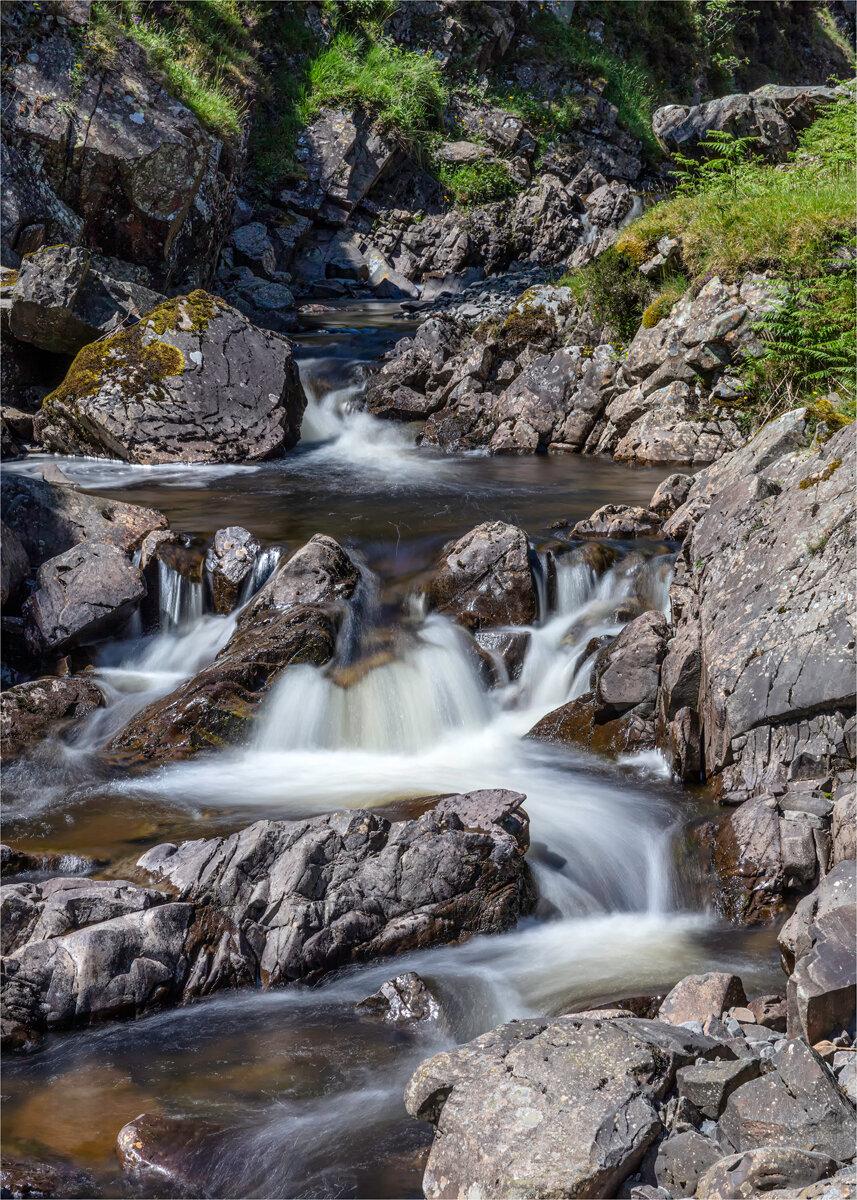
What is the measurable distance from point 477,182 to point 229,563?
17027 mm

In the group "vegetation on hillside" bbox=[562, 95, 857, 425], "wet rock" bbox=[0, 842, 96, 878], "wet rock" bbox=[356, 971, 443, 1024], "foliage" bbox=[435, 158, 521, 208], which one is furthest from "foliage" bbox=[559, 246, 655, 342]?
"foliage" bbox=[435, 158, 521, 208]

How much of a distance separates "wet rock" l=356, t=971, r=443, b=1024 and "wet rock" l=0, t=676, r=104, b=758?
3.44 m

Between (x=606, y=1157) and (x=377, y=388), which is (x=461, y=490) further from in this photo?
(x=606, y=1157)

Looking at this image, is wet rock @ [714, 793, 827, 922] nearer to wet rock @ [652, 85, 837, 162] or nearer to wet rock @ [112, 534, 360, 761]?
wet rock @ [112, 534, 360, 761]

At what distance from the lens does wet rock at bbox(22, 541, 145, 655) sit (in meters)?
7.40

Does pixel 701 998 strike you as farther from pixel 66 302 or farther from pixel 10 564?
pixel 66 302

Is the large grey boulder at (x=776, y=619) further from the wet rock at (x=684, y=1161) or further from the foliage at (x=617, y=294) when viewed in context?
the foliage at (x=617, y=294)

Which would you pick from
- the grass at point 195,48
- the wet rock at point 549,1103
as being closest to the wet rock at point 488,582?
the wet rock at point 549,1103

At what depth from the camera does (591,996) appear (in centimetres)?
409

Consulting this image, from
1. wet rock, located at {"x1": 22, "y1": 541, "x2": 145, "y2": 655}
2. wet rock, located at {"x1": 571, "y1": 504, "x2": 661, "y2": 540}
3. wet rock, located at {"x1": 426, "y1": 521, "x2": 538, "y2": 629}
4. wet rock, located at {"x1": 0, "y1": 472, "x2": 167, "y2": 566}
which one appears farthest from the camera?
wet rock, located at {"x1": 571, "y1": 504, "x2": 661, "y2": 540}

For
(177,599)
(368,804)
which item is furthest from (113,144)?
(368,804)

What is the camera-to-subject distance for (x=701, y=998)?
141 inches

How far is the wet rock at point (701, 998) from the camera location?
3.53 meters

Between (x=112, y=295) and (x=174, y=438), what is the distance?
2.86 m
